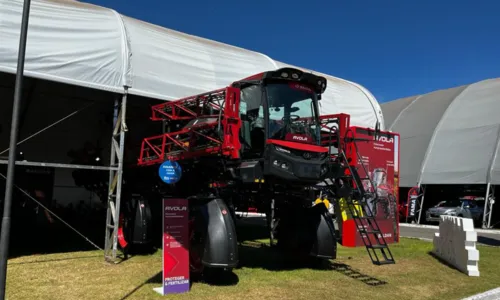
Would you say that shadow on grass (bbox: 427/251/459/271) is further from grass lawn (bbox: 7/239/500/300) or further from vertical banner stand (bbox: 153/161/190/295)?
vertical banner stand (bbox: 153/161/190/295)

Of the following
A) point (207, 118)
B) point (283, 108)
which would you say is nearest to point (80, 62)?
point (207, 118)

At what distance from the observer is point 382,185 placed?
13344 mm

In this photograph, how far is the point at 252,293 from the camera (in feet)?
23.1

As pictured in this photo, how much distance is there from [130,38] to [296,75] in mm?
4465

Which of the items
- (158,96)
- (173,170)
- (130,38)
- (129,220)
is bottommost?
(129,220)

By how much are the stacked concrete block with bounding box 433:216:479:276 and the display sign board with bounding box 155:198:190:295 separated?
6.08 metres

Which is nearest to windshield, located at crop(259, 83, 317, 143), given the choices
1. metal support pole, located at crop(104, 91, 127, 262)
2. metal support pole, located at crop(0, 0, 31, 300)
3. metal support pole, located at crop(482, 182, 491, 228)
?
metal support pole, located at crop(104, 91, 127, 262)

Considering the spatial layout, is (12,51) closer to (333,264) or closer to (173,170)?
(173,170)

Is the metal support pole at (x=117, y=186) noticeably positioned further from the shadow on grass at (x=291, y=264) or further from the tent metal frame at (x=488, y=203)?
the tent metal frame at (x=488, y=203)

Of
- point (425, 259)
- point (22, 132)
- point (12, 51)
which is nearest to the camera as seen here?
point (12, 51)

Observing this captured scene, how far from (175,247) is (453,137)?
2516 cm

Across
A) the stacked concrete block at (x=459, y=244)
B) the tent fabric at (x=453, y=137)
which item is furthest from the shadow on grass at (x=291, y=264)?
the tent fabric at (x=453, y=137)

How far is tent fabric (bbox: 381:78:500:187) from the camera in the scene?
80.9ft

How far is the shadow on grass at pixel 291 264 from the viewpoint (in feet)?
28.6
